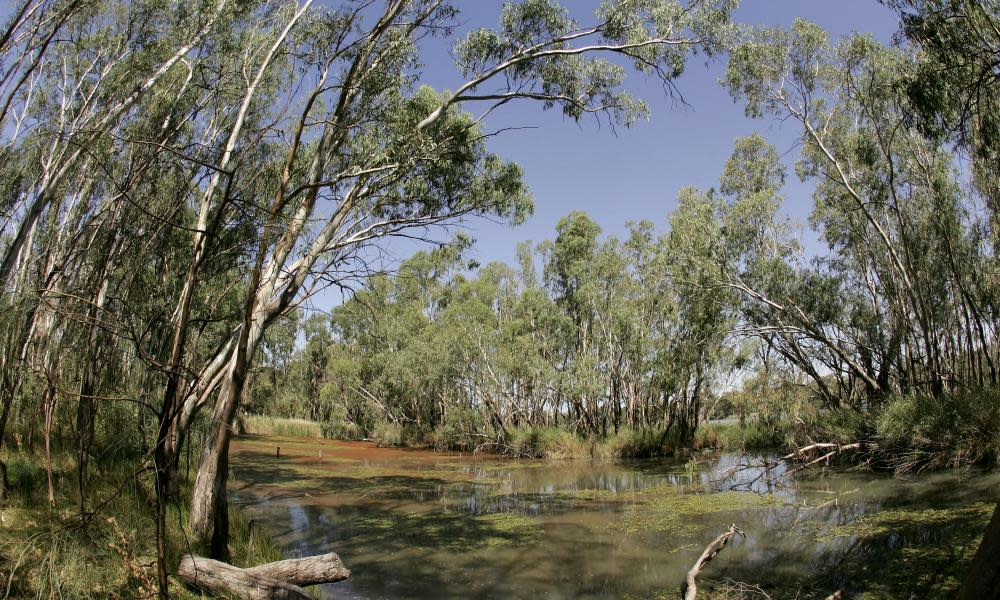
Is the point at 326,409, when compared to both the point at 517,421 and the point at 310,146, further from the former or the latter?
the point at 310,146

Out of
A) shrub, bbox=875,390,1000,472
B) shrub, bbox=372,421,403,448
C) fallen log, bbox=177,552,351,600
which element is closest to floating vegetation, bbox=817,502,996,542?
shrub, bbox=875,390,1000,472

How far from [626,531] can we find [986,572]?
283 inches

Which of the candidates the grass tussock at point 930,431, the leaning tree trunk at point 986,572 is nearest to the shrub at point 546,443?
the grass tussock at point 930,431

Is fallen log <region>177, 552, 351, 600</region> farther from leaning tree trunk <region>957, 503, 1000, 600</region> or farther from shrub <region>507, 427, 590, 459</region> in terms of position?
shrub <region>507, 427, 590, 459</region>

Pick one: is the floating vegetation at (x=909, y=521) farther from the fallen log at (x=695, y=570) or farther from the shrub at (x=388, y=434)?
the shrub at (x=388, y=434)

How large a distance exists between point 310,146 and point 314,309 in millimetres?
5862

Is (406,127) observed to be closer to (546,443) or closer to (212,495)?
(212,495)

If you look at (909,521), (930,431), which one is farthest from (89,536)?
(930,431)

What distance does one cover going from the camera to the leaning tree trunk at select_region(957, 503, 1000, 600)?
69.9 inches

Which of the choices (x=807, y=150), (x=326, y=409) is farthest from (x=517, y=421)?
(x=326, y=409)

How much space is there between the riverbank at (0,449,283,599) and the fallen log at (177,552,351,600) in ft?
0.35

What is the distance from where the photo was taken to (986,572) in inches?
70.9

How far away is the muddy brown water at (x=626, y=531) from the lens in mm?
5910

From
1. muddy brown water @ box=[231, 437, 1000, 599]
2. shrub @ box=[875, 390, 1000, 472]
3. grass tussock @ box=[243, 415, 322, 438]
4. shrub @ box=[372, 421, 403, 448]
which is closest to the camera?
muddy brown water @ box=[231, 437, 1000, 599]
